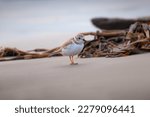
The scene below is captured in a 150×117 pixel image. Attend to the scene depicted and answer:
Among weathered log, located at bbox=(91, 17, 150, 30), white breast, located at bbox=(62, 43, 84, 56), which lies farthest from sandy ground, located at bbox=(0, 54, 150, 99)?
weathered log, located at bbox=(91, 17, 150, 30)

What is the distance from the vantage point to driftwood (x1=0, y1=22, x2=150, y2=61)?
1.25 meters

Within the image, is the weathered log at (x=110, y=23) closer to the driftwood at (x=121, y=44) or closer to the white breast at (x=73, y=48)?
the driftwood at (x=121, y=44)

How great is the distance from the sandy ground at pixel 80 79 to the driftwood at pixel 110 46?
0.08 meters

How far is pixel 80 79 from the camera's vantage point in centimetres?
90

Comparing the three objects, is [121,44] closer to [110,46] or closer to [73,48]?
[110,46]

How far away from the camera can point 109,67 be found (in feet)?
3.33

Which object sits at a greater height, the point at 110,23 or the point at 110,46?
the point at 110,23

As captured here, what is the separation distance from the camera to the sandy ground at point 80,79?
790 millimetres

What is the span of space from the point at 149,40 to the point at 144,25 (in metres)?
0.11

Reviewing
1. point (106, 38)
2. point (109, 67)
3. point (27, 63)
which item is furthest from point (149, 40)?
point (27, 63)

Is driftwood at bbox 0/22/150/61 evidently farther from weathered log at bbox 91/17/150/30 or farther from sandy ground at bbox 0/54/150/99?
weathered log at bbox 91/17/150/30

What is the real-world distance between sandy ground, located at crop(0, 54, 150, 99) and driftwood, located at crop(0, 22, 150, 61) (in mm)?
76

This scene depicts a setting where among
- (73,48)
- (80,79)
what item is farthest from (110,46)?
(80,79)

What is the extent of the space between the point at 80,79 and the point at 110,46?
0.42 metres
